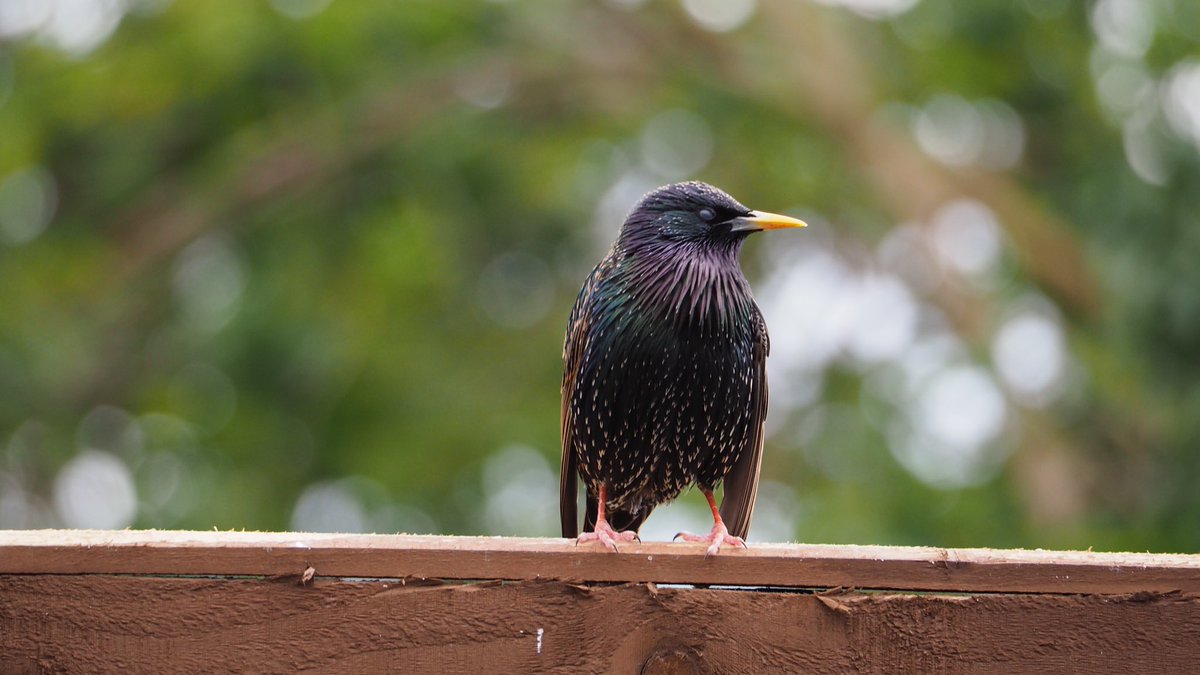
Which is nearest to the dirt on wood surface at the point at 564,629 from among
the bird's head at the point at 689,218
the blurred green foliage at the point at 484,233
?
the bird's head at the point at 689,218

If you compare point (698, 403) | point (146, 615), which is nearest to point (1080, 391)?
point (698, 403)

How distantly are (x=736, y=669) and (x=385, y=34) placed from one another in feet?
28.1

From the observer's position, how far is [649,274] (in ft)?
11.3

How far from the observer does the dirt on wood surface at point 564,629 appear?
1.94 meters

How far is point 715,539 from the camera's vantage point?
102 inches

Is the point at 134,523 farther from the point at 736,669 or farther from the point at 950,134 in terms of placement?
the point at 736,669

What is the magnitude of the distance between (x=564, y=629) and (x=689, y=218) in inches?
71.0

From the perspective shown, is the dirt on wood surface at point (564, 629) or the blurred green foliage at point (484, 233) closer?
the dirt on wood surface at point (564, 629)

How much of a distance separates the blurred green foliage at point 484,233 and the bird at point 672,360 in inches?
191

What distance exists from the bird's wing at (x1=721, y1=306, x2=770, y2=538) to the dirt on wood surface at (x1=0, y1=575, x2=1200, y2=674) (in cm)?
159

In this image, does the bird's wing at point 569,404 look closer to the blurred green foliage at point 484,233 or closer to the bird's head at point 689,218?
the bird's head at point 689,218

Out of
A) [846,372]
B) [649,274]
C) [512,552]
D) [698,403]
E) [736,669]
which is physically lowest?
[736,669]

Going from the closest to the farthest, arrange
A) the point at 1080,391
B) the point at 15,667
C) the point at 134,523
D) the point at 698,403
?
the point at 15,667
the point at 698,403
the point at 1080,391
the point at 134,523

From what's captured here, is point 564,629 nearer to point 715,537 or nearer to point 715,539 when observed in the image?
point 715,539
